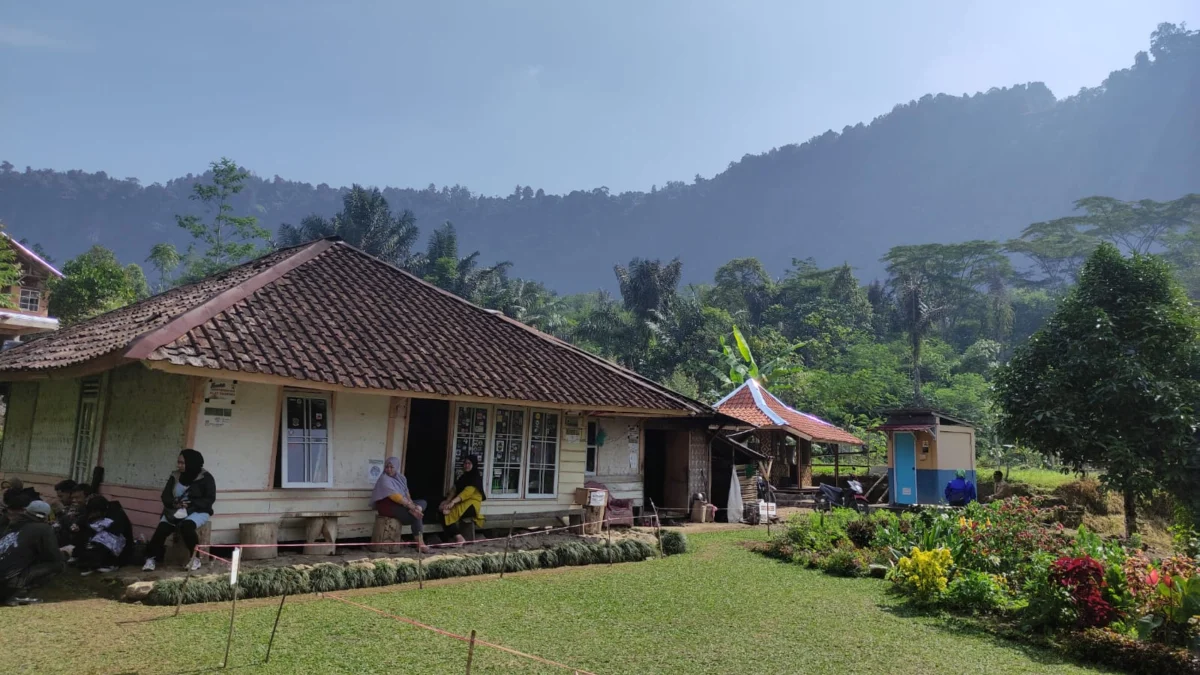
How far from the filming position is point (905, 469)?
19.9 m

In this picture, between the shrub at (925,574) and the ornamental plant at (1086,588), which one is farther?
the shrub at (925,574)

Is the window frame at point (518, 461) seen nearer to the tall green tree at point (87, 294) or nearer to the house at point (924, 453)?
the house at point (924, 453)

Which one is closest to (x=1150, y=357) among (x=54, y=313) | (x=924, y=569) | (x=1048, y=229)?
(x=924, y=569)

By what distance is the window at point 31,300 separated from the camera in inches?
1400

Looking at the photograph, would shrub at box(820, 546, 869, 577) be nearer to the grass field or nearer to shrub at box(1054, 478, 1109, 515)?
the grass field

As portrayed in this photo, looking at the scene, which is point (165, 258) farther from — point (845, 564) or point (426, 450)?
point (845, 564)

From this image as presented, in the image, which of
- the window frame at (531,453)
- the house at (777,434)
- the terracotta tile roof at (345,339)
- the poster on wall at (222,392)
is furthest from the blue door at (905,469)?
the poster on wall at (222,392)

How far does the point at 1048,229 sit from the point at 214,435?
266 ft

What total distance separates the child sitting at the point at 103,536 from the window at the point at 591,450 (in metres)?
8.00

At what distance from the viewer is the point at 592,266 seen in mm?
163500

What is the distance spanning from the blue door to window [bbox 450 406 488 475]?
42.1 feet

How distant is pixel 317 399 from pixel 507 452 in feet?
11.6

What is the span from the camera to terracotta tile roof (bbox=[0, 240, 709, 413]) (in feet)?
A: 29.6

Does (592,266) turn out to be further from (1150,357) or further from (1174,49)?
(1150,357)
